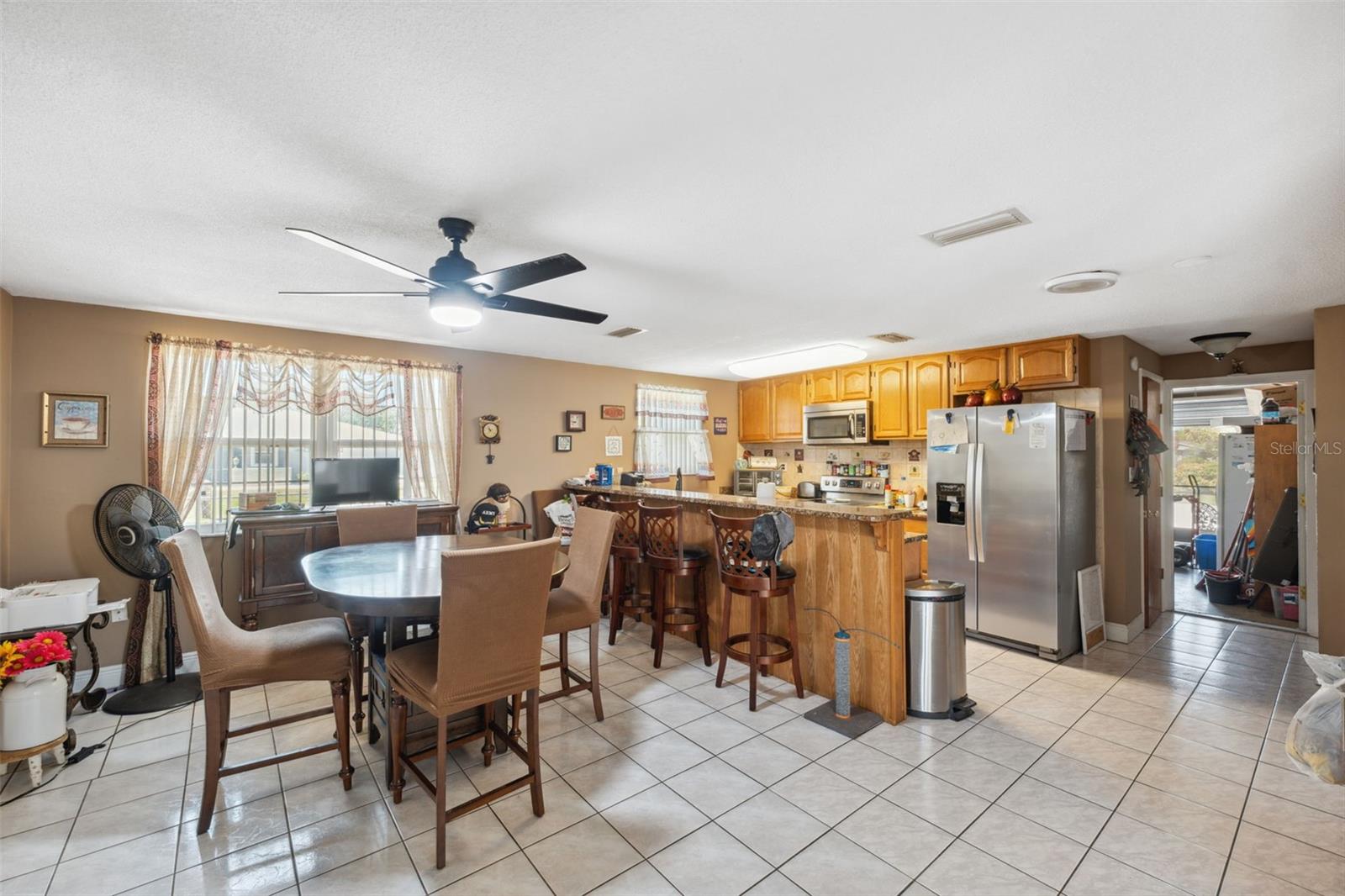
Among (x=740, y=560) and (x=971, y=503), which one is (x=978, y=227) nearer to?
(x=740, y=560)

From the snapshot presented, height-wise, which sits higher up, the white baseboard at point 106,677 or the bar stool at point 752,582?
the bar stool at point 752,582

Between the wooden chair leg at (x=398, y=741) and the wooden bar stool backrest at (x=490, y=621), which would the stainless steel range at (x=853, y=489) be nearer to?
the wooden bar stool backrest at (x=490, y=621)

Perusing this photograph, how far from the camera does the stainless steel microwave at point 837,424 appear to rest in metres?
5.71

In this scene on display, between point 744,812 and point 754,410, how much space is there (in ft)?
17.2

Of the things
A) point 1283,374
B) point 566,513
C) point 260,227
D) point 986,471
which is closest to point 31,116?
point 260,227

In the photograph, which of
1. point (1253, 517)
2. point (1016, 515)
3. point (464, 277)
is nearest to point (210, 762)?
point (464, 277)

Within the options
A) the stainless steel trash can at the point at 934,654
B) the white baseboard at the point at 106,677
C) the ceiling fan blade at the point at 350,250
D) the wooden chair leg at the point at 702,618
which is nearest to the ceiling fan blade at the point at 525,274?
the ceiling fan blade at the point at 350,250

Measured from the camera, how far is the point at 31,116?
5.24 feet

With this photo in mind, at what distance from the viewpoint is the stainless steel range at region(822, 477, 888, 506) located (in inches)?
228

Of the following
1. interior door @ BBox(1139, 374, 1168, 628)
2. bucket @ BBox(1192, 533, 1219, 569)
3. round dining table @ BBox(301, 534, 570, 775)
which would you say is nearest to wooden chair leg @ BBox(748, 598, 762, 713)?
round dining table @ BBox(301, 534, 570, 775)

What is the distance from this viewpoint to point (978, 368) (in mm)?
4902

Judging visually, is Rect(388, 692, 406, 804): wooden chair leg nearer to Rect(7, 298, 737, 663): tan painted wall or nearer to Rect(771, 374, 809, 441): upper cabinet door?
Rect(7, 298, 737, 663): tan painted wall

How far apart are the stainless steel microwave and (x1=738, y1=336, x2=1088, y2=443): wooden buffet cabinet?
0.32ft

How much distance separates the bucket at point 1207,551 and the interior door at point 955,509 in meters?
4.19
